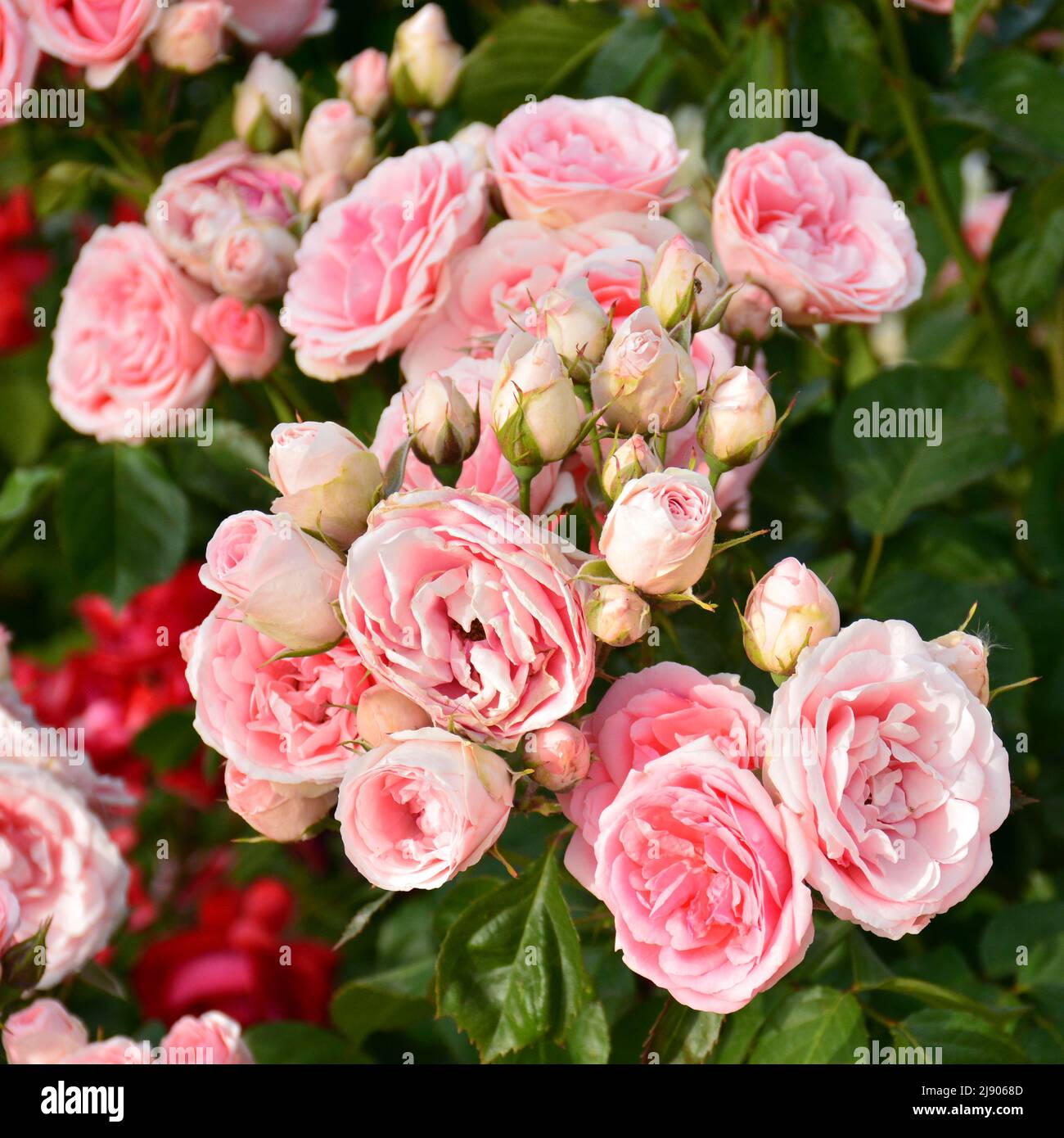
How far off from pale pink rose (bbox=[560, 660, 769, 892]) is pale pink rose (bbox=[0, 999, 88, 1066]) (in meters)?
0.43

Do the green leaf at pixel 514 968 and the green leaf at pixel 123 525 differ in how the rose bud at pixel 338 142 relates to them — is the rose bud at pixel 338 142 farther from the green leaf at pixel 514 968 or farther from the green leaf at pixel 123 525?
the green leaf at pixel 514 968

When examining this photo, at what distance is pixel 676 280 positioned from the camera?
80cm

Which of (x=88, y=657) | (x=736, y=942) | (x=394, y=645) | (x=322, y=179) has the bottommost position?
(x=88, y=657)

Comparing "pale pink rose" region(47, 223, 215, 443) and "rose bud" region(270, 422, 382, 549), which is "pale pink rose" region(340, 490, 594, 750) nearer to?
"rose bud" region(270, 422, 382, 549)

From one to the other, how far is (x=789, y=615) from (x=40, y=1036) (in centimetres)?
62

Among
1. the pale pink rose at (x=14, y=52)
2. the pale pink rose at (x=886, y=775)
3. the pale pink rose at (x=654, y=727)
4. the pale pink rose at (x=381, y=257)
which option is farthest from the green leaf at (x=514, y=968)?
the pale pink rose at (x=14, y=52)

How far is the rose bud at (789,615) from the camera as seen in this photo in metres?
0.71

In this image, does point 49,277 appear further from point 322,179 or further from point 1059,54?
point 1059,54

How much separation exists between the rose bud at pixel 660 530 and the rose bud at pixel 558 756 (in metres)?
0.09

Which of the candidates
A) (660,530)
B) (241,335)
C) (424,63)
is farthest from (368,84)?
Result: (660,530)

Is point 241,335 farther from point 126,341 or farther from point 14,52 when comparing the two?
point 14,52

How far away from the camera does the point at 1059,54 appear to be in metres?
1.51
